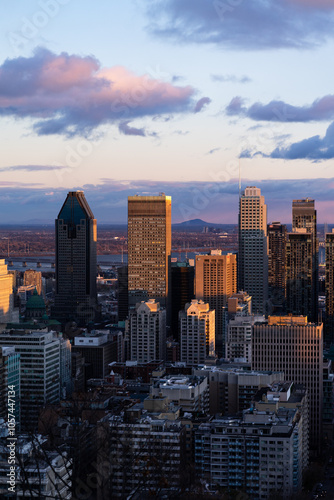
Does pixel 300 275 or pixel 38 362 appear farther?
pixel 300 275

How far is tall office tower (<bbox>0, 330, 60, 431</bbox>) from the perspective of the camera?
27.7 meters

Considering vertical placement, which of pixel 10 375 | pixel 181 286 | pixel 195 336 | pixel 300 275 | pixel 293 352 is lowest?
pixel 10 375

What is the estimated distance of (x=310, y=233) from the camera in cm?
5519

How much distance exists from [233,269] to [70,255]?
12.0m

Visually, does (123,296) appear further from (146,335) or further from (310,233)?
(310,233)

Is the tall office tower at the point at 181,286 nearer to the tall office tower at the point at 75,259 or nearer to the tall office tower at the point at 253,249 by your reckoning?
the tall office tower at the point at 253,249

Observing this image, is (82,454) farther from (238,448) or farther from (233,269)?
(233,269)

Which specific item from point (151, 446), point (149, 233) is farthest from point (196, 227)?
point (151, 446)

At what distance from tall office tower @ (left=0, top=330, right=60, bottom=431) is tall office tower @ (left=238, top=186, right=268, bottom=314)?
25.4 m

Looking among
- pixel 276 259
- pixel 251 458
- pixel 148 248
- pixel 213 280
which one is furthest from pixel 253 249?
pixel 251 458

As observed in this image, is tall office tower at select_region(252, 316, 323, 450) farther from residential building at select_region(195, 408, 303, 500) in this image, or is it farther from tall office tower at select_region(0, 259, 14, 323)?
tall office tower at select_region(0, 259, 14, 323)

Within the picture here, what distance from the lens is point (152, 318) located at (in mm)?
39031

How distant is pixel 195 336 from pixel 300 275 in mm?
16809

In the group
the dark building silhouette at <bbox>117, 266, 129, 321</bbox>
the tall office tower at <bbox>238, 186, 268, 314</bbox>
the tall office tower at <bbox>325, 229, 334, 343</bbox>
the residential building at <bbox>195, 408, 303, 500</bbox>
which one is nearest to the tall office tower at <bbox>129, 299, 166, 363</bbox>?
the dark building silhouette at <bbox>117, 266, 129, 321</bbox>
